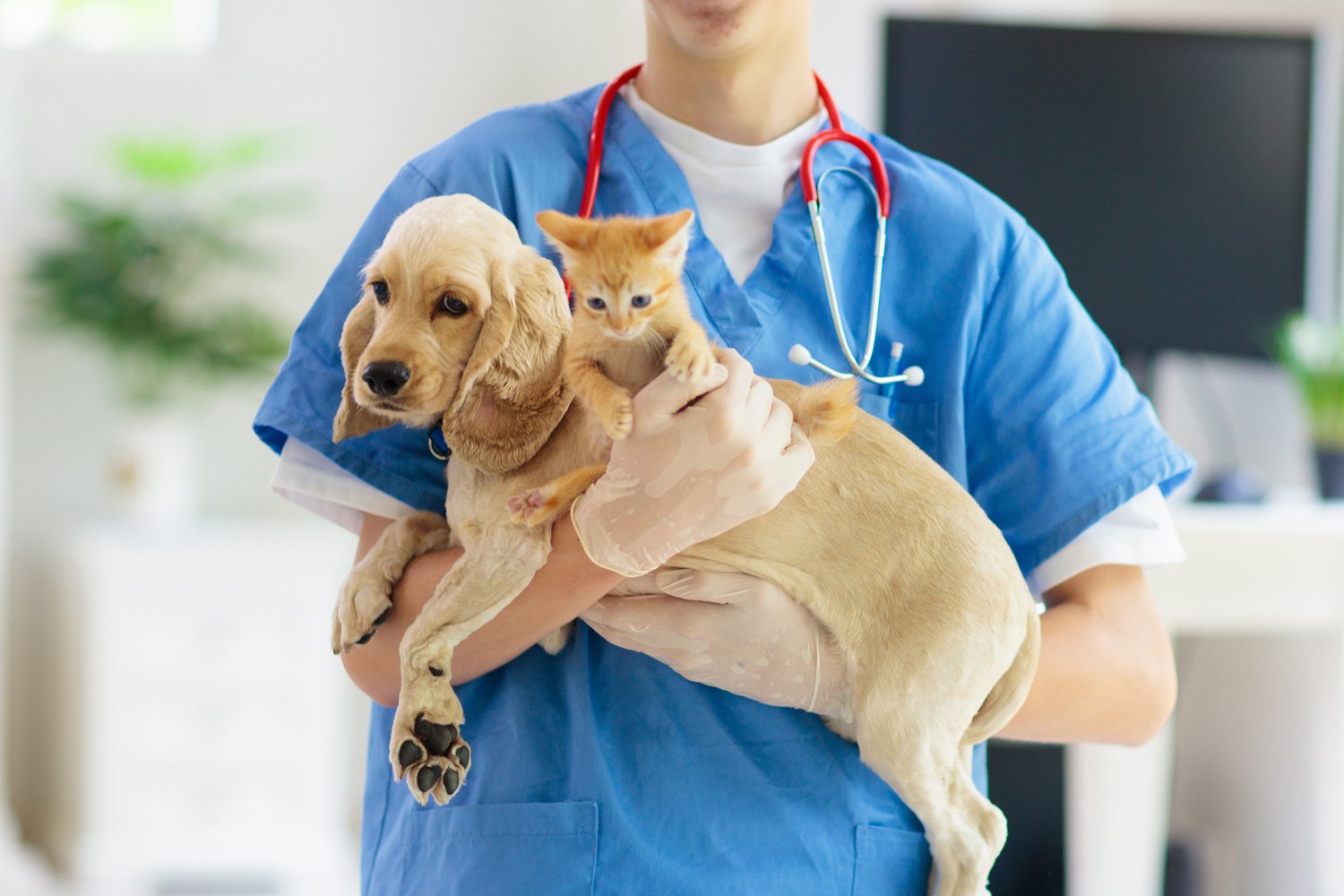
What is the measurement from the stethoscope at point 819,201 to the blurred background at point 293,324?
1479 millimetres

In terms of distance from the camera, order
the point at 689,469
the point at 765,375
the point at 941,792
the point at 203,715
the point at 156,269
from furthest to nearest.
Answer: the point at 156,269 → the point at 203,715 → the point at 765,375 → the point at 941,792 → the point at 689,469

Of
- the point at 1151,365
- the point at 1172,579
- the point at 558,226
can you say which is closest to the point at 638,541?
the point at 558,226

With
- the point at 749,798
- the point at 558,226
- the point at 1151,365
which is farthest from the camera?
the point at 1151,365

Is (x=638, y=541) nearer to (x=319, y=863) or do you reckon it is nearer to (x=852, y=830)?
(x=852, y=830)

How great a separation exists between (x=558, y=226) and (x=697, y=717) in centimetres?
50

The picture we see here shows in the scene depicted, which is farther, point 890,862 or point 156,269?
point 156,269

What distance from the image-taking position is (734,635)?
39.0 inches

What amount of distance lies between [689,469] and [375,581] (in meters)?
0.26

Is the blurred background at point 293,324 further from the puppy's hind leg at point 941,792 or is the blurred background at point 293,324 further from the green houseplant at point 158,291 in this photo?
the puppy's hind leg at point 941,792

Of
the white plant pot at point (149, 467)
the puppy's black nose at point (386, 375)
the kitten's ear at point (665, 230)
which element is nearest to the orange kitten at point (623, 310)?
the kitten's ear at point (665, 230)

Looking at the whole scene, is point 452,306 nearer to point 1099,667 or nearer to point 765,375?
point 765,375

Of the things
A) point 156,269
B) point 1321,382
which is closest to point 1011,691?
point 1321,382

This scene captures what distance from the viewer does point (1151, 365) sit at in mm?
3236

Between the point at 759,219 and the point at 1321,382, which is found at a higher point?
the point at 759,219
